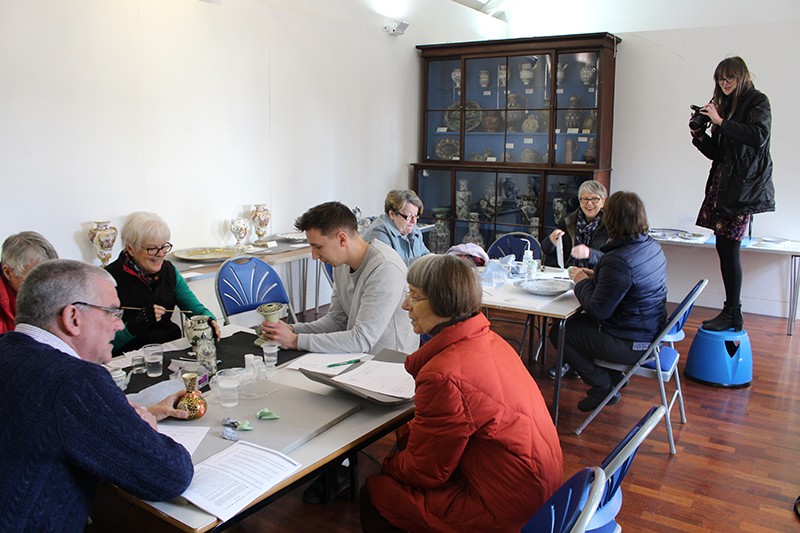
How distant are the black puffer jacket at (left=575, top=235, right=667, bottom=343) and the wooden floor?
2.02 ft

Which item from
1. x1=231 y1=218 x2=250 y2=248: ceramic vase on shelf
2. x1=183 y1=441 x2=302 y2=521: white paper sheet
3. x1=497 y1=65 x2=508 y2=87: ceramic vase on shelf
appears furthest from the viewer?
x1=497 y1=65 x2=508 y2=87: ceramic vase on shelf

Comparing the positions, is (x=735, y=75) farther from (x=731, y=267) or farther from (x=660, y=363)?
(x=660, y=363)

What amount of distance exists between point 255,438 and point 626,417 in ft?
8.58

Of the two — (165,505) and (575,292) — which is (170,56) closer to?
(575,292)

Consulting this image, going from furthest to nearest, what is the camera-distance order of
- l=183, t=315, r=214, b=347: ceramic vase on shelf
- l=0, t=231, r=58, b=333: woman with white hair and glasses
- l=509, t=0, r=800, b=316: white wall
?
l=509, t=0, r=800, b=316: white wall → l=0, t=231, r=58, b=333: woman with white hair and glasses → l=183, t=315, r=214, b=347: ceramic vase on shelf

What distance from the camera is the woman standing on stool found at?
393 cm

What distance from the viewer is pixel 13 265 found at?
8.12 ft

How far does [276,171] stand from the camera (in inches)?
213

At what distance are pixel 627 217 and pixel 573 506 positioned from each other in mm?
2188

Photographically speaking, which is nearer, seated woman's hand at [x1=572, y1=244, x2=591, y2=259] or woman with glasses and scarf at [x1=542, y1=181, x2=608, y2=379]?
seated woman's hand at [x1=572, y1=244, x2=591, y2=259]

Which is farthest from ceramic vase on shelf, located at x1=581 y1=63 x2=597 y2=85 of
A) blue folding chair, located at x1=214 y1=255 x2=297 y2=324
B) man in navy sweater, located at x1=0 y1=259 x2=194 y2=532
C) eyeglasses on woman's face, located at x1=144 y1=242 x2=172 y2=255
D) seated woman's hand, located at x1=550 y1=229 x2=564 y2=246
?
man in navy sweater, located at x1=0 y1=259 x2=194 y2=532

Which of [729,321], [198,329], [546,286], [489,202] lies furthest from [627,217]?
[489,202]

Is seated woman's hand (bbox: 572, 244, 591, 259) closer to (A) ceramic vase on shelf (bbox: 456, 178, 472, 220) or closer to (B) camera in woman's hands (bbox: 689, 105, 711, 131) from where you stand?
(B) camera in woman's hands (bbox: 689, 105, 711, 131)

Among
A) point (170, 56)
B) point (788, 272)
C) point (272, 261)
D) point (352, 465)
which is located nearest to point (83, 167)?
point (170, 56)
